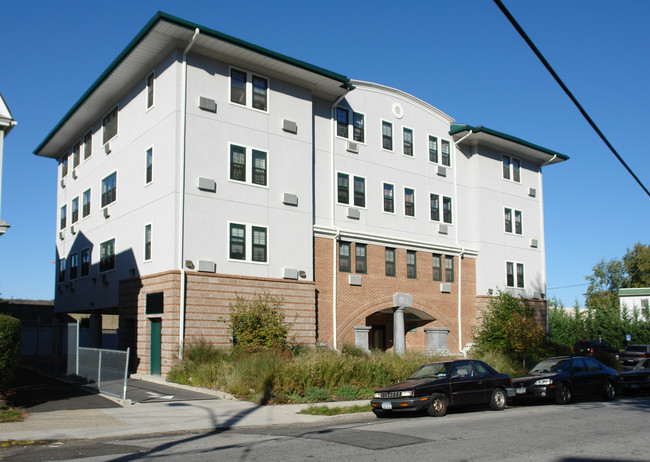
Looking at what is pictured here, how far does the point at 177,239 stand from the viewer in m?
23.3

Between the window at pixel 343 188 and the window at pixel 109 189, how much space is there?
1046cm

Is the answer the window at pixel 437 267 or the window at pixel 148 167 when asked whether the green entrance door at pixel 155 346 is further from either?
the window at pixel 437 267

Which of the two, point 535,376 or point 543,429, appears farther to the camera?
point 535,376

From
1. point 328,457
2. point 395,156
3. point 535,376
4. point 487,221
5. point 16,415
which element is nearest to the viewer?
point 328,457

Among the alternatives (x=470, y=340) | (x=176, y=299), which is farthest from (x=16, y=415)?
(x=470, y=340)

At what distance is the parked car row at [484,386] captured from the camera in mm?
15273

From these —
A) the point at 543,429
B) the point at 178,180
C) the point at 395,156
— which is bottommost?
the point at 543,429

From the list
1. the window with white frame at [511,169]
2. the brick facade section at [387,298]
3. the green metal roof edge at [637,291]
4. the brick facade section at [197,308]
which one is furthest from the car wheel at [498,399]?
the green metal roof edge at [637,291]

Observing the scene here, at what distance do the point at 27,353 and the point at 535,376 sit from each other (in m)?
21.2

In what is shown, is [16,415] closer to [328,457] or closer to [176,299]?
[328,457]

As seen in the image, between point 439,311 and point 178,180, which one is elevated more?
point 178,180

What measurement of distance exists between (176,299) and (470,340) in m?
18.0

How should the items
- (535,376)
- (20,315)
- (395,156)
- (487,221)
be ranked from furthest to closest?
(20,315) → (487,221) → (395,156) → (535,376)

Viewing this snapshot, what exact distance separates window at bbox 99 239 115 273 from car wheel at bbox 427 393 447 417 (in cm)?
1859
